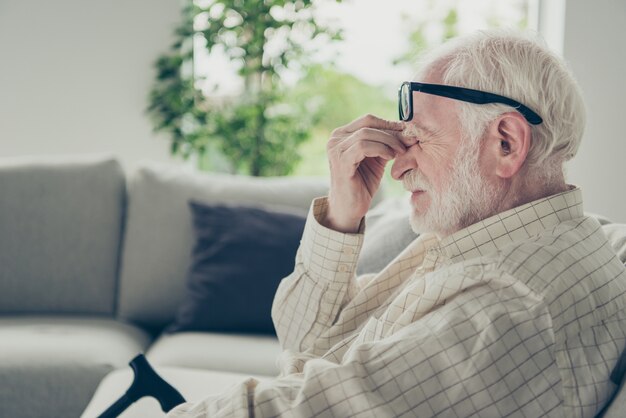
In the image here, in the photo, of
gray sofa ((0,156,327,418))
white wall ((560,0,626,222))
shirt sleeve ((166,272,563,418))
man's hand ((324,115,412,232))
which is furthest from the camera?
white wall ((560,0,626,222))

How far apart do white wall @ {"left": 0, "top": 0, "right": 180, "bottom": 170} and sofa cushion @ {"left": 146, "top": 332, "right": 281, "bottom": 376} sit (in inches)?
58.5

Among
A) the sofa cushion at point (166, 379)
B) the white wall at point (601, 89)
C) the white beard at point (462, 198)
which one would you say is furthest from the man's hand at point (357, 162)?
the white wall at point (601, 89)

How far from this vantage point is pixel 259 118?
137 inches

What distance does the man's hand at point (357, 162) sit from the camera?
4.72ft

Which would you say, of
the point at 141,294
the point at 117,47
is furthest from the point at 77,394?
the point at 117,47

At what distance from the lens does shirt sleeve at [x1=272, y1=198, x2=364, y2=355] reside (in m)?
1.56

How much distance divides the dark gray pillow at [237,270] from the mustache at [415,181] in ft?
3.26

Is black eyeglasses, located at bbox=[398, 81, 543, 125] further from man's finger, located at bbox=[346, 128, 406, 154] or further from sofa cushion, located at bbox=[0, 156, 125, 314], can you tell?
sofa cushion, located at bbox=[0, 156, 125, 314]

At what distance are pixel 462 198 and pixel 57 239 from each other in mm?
1728

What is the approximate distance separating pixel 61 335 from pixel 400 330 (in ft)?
5.03

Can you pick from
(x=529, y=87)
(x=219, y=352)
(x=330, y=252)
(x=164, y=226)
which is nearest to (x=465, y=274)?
(x=529, y=87)

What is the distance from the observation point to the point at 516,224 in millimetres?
1234

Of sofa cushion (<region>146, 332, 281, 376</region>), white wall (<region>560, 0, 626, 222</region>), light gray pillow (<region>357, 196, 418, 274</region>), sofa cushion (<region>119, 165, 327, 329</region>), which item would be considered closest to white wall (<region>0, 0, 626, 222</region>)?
sofa cushion (<region>119, 165, 327, 329</region>)

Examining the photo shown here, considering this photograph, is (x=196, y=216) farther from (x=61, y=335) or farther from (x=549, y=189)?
(x=549, y=189)
